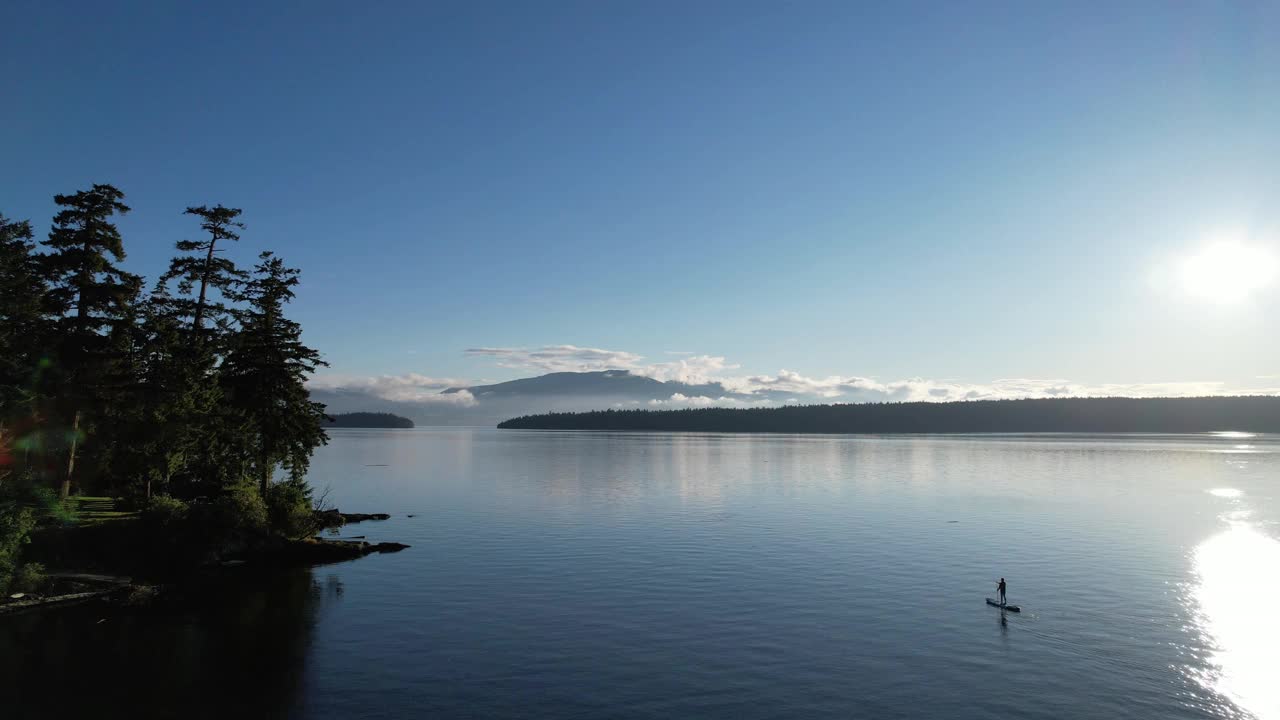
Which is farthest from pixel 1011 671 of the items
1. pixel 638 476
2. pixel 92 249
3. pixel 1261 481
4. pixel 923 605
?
pixel 1261 481

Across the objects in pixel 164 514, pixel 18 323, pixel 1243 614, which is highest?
pixel 18 323

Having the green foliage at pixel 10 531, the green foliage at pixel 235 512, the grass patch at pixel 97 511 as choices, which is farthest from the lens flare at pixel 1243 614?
the grass patch at pixel 97 511

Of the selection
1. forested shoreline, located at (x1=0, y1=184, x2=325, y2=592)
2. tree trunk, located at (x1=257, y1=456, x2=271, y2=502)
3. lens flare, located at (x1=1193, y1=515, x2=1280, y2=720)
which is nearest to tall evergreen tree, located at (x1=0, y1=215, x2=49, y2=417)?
forested shoreline, located at (x1=0, y1=184, x2=325, y2=592)

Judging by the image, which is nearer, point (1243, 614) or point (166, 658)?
point (166, 658)

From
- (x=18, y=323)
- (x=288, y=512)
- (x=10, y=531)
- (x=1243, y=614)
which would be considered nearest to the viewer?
(x=10, y=531)

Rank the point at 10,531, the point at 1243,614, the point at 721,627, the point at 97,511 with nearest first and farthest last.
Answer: the point at 721,627 < the point at 10,531 < the point at 1243,614 < the point at 97,511

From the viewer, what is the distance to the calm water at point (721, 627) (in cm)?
2627

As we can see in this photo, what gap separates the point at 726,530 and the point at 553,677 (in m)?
38.1

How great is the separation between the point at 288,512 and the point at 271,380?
12243 millimetres

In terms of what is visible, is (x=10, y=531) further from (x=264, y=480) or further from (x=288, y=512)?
(x=264, y=480)

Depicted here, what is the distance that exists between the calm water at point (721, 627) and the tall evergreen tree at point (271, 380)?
39.0ft

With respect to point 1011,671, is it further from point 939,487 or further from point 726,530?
point 939,487

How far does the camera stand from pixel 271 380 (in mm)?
63062

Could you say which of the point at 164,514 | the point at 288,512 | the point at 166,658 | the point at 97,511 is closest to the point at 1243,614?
the point at 166,658
